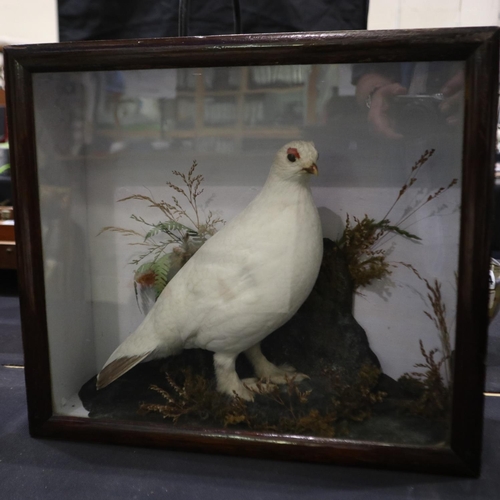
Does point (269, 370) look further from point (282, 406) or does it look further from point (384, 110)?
point (384, 110)

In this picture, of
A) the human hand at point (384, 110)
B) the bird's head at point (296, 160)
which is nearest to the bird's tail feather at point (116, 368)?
the bird's head at point (296, 160)

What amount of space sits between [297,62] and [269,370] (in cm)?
45

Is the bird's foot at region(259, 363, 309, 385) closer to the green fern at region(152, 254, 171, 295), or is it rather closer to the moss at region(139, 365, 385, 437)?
the moss at region(139, 365, 385, 437)

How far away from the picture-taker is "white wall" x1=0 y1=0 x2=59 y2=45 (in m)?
1.75

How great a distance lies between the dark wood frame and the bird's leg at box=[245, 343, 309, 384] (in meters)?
0.09

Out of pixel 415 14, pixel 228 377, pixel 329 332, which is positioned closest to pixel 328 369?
pixel 329 332

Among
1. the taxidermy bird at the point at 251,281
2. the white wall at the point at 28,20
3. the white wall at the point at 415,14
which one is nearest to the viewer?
the taxidermy bird at the point at 251,281

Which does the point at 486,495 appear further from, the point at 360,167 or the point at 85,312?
the point at 85,312

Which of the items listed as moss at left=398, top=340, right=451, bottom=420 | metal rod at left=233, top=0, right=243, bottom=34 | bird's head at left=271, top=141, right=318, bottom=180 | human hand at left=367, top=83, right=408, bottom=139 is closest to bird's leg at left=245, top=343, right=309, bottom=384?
moss at left=398, top=340, right=451, bottom=420

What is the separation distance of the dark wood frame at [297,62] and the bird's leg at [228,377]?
0.06 meters

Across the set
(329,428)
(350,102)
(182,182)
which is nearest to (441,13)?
(350,102)

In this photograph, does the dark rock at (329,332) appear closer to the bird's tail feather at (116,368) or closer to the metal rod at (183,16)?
the bird's tail feather at (116,368)

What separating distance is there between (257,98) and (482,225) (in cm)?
35

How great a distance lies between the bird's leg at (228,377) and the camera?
0.82m
